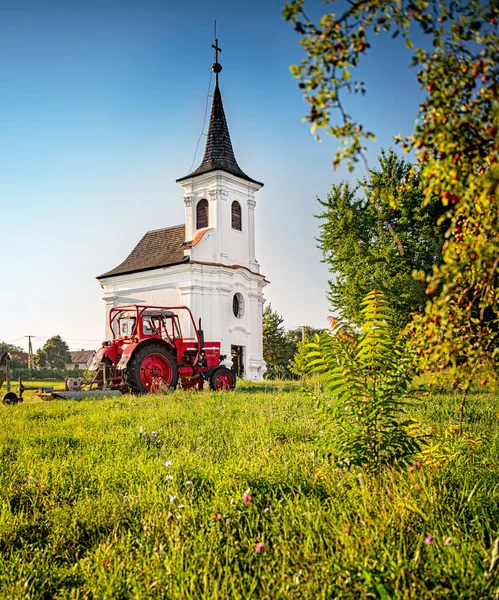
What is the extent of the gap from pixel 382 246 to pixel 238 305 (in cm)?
855

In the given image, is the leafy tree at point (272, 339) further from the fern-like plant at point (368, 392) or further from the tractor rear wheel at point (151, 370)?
the fern-like plant at point (368, 392)

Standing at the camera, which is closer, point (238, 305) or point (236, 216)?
point (238, 305)

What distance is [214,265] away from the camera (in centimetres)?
2681

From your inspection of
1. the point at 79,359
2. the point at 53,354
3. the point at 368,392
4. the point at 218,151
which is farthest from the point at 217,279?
the point at 79,359

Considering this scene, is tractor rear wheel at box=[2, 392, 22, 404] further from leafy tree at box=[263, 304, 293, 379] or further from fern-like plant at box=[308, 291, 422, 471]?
leafy tree at box=[263, 304, 293, 379]

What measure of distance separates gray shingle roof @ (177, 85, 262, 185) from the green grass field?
24.8m

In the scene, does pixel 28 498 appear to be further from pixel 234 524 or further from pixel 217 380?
pixel 217 380

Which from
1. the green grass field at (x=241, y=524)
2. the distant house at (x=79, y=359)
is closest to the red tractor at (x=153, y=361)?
the green grass field at (x=241, y=524)

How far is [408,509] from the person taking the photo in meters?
3.12

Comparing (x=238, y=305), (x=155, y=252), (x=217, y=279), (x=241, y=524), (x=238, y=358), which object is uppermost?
(x=155, y=252)

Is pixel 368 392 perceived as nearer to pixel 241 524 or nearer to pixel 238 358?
pixel 241 524

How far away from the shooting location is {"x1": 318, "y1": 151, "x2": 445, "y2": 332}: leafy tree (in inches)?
859

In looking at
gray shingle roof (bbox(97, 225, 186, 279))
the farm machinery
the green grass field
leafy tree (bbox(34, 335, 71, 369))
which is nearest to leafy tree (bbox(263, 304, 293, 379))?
gray shingle roof (bbox(97, 225, 186, 279))

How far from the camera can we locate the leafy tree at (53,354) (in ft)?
297
